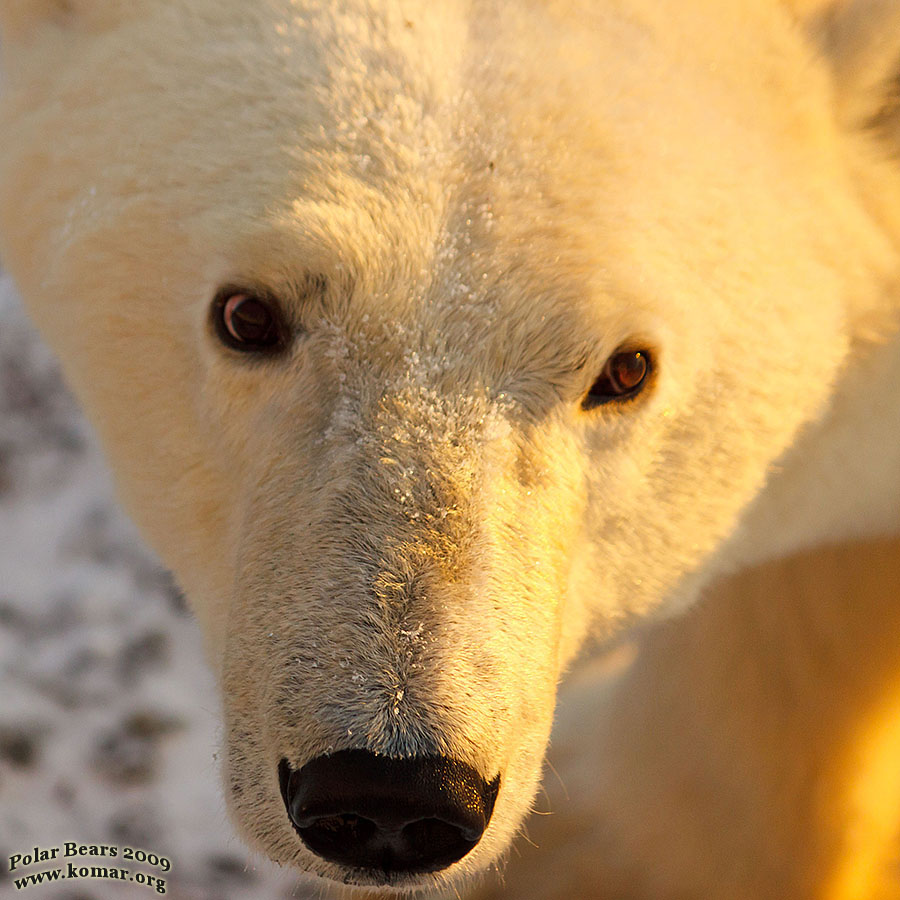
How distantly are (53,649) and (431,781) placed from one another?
2.26m

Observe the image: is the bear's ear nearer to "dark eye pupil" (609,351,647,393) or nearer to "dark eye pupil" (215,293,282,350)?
"dark eye pupil" (609,351,647,393)

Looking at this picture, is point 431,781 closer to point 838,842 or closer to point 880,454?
point 880,454

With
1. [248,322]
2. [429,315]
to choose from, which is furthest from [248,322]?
[429,315]

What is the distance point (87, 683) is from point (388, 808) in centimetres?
212

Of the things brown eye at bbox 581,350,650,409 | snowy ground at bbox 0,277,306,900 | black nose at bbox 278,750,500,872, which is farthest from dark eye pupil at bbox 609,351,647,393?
snowy ground at bbox 0,277,306,900

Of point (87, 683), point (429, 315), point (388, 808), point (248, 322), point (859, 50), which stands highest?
point (859, 50)

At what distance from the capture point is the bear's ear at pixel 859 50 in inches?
67.4

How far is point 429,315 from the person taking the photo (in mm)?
1423

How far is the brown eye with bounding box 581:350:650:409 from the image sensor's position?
1531mm

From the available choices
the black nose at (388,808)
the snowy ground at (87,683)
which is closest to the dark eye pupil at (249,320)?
the black nose at (388,808)

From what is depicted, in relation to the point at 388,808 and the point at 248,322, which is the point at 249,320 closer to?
the point at 248,322

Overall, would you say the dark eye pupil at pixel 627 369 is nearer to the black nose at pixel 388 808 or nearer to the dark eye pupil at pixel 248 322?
the dark eye pupil at pixel 248 322

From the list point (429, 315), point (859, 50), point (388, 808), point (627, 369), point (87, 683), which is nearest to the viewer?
point (388, 808)

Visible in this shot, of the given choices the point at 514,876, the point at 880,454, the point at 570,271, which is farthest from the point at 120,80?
the point at 514,876
